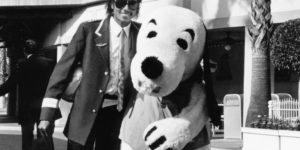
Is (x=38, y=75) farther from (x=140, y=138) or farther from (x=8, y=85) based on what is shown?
(x=140, y=138)

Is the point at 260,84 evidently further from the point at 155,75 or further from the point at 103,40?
the point at 155,75

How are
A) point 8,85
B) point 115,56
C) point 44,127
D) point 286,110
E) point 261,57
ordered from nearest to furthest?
point 44,127 → point 115,56 → point 8,85 → point 286,110 → point 261,57

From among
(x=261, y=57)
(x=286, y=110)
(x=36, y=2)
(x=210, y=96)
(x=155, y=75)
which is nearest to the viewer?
(x=155, y=75)

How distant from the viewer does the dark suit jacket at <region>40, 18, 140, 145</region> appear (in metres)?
4.34

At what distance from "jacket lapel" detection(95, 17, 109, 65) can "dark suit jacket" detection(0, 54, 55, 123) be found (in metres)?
4.24

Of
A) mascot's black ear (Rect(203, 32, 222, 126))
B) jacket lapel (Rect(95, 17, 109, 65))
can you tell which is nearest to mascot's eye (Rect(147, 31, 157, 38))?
mascot's black ear (Rect(203, 32, 222, 126))

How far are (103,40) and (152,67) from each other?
110cm

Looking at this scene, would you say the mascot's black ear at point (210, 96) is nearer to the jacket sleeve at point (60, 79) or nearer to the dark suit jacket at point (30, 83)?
the jacket sleeve at point (60, 79)

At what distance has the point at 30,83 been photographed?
8602 millimetres

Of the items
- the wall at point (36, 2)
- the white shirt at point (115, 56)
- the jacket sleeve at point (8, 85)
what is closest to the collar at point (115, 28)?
the white shirt at point (115, 56)

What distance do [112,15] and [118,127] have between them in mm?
799

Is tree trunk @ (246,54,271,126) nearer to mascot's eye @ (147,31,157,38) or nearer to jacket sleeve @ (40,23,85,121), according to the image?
jacket sleeve @ (40,23,85,121)

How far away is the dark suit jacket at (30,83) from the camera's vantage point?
8.59 m

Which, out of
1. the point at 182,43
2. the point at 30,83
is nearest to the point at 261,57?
the point at 30,83
